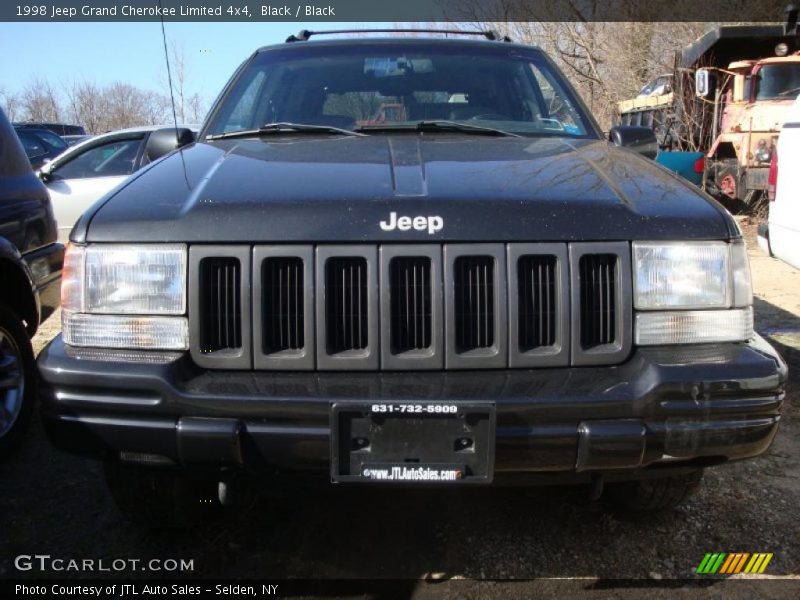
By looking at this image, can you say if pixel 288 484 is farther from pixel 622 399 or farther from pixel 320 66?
pixel 320 66

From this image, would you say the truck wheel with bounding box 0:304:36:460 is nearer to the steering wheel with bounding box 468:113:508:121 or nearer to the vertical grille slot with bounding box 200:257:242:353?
the vertical grille slot with bounding box 200:257:242:353

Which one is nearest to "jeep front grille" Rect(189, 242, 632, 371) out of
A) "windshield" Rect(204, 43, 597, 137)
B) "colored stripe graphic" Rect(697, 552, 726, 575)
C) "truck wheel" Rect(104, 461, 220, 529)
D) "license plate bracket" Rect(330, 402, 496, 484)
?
"license plate bracket" Rect(330, 402, 496, 484)

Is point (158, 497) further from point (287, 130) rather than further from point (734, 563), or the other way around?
point (734, 563)

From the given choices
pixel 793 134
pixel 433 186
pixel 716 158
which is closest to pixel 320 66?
pixel 433 186

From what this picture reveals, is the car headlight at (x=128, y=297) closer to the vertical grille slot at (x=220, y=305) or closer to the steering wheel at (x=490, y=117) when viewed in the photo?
the vertical grille slot at (x=220, y=305)

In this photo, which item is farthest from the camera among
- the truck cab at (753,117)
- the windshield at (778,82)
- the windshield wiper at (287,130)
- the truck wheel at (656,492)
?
the windshield at (778,82)

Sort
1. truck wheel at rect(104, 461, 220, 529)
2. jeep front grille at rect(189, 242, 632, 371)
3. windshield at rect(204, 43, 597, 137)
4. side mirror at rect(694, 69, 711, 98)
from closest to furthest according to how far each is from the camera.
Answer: jeep front grille at rect(189, 242, 632, 371) < truck wheel at rect(104, 461, 220, 529) < windshield at rect(204, 43, 597, 137) < side mirror at rect(694, 69, 711, 98)

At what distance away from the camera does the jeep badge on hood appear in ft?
6.82

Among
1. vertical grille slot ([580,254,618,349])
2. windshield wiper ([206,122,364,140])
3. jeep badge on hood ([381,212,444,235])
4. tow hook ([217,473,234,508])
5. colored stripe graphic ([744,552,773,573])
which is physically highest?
windshield wiper ([206,122,364,140])

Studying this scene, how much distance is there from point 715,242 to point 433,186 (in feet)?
2.86

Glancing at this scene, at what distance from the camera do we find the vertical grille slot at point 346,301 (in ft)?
6.87

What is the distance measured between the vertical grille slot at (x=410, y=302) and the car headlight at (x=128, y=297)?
2.02ft

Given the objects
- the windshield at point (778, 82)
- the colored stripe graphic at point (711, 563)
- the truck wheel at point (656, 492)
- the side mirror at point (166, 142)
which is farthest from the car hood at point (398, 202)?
the windshield at point (778, 82)

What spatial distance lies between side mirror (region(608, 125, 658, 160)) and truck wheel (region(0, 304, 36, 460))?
9.72ft
